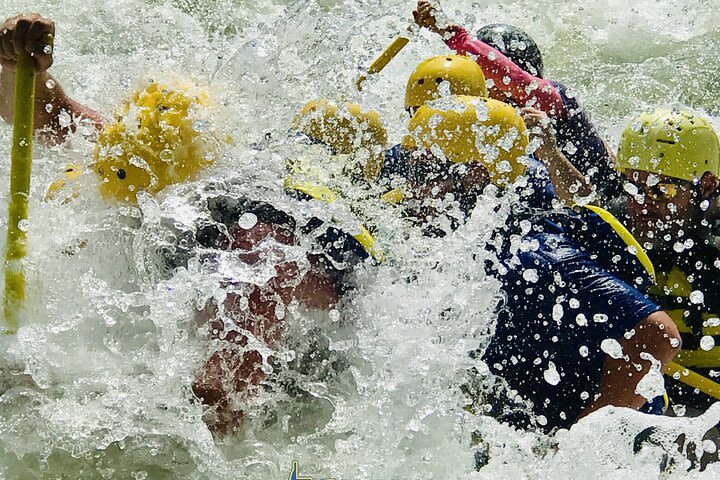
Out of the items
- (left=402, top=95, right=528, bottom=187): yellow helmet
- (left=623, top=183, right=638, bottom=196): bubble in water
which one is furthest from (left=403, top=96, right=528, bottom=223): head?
(left=623, top=183, right=638, bottom=196): bubble in water

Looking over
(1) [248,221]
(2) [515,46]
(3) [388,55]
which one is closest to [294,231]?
(1) [248,221]

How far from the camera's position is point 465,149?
117 inches

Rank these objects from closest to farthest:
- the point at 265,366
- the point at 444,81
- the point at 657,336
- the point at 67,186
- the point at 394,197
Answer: the point at 657,336 → the point at 265,366 → the point at 67,186 → the point at 394,197 → the point at 444,81

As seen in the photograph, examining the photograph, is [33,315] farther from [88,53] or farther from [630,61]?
[630,61]

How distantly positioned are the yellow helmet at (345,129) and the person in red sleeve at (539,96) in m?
0.76

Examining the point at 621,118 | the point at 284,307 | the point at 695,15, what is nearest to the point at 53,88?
the point at 284,307

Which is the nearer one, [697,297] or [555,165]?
[697,297]

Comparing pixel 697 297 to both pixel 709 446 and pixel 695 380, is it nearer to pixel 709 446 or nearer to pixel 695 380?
pixel 695 380

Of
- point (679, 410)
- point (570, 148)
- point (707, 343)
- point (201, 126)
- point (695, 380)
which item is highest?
point (201, 126)

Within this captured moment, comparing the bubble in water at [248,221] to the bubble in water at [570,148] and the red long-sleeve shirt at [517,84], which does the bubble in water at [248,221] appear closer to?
the red long-sleeve shirt at [517,84]

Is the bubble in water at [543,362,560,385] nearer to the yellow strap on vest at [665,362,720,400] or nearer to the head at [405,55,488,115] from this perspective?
the yellow strap on vest at [665,362,720,400]

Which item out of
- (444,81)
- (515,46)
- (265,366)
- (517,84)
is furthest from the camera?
(515,46)

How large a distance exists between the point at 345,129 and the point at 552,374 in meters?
1.12

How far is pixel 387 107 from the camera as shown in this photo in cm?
408
